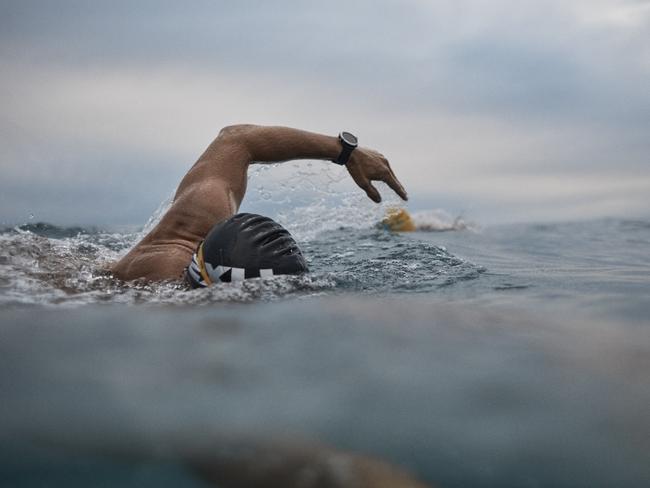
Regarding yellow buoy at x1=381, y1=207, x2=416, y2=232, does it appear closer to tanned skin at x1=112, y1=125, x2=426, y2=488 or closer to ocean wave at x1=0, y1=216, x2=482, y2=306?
ocean wave at x1=0, y1=216, x2=482, y2=306

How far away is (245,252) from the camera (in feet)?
11.4

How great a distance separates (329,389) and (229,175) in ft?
9.60

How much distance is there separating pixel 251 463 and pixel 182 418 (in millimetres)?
244

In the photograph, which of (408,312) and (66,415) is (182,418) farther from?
(408,312)

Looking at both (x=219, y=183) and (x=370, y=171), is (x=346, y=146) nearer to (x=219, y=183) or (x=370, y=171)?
(x=370, y=171)

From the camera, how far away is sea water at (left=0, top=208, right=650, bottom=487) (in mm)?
1558

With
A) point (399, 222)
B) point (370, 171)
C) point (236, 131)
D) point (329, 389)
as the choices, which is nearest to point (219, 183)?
point (236, 131)

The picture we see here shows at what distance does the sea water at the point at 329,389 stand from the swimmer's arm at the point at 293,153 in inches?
67.2

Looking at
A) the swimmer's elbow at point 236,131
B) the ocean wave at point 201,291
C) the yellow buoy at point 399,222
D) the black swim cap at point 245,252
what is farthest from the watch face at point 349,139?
the yellow buoy at point 399,222

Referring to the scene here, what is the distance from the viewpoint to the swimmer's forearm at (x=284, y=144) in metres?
4.57

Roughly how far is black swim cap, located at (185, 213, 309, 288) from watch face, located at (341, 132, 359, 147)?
3.83 feet

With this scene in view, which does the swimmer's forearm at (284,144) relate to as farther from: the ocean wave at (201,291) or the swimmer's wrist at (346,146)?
the ocean wave at (201,291)

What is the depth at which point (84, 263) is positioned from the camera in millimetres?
4859

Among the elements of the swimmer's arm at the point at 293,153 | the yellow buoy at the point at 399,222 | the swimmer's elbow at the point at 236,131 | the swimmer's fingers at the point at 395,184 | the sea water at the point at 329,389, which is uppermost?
the swimmer's elbow at the point at 236,131
